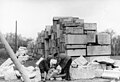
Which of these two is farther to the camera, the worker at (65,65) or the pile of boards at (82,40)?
the pile of boards at (82,40)

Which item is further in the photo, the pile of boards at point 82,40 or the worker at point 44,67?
the pile of boards at point 82,40

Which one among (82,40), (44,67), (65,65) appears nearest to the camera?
(65,65)

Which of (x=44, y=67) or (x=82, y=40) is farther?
(x=82, y=40)

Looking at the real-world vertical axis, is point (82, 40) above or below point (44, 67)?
above

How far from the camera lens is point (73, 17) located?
14688 millimetres

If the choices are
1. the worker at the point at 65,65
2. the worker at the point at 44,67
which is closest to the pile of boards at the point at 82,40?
the worker at the point at 65,65

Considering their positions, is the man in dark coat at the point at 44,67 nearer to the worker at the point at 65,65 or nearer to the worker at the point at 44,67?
the worker at the point at 44,67

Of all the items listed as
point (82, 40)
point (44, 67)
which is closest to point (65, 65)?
point (44, 67)

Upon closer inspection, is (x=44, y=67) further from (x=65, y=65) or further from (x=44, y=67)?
(x=65, y=65)

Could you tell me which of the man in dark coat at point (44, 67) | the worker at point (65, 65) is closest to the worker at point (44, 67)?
the man in dark coat at point (44, 67)

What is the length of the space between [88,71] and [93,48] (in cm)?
324

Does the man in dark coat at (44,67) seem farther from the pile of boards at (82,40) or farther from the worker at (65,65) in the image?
the pile of boards at (82,40)

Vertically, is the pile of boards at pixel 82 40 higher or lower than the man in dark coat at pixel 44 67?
higher

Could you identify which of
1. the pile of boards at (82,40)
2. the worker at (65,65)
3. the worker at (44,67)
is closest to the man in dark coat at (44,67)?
the worker at (44,67)
